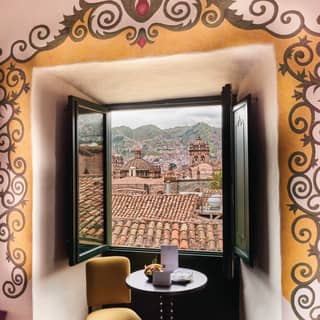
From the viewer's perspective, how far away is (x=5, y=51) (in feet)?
8.27

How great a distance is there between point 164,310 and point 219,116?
178cm

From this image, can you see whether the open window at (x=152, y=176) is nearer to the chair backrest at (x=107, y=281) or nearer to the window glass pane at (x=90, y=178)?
the window glass pane at (x=90, y=178)

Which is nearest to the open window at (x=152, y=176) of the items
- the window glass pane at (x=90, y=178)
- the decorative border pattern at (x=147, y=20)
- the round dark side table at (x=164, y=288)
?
the window glass pane at (x=90, y=178)

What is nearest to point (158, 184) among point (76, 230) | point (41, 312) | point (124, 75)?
point (76, 230)

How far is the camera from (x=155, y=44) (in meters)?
2.24

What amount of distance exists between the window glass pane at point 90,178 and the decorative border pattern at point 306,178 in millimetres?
1700

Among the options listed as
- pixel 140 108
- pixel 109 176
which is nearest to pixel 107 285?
pixel 109 176

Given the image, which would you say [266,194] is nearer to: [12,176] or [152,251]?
[152,251]

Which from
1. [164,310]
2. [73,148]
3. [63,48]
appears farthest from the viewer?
[164,310]

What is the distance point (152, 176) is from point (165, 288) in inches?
43.6

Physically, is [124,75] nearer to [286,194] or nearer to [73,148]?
[73,148]

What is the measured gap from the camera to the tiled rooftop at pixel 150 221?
3.25 meters

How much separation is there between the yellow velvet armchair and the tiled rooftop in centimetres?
36

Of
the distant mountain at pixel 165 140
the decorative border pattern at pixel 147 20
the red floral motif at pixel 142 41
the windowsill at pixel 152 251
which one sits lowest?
the windowsill at pixel 152 251
